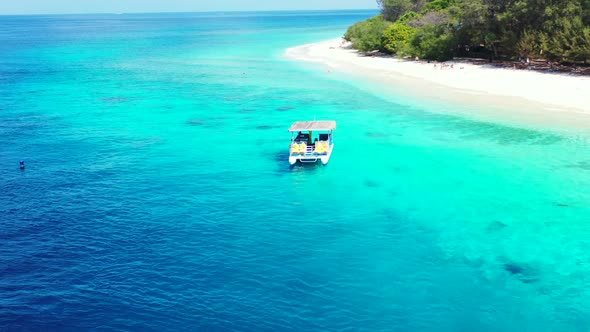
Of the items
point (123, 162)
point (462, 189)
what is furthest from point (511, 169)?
point (123, 162)

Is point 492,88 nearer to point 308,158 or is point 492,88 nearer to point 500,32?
point 500,32

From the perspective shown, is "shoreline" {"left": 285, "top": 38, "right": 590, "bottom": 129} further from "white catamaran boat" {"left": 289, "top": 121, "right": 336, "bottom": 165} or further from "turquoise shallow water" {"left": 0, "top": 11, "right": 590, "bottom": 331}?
"white catamaran boat" {"left": 289, "top": 121, "right": 336, "bottom": 165}

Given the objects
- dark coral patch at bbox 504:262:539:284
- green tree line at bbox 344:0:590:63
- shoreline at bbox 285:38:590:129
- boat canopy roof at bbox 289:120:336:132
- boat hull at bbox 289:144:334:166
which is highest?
green tree line at bbox 344:0:590:63

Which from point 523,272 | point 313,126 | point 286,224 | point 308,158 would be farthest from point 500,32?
point 523,272

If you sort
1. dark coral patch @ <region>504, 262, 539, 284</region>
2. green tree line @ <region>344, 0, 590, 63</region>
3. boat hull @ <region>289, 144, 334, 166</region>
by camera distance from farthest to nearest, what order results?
green tree line @ <region>344, 0, 590, 63</region> < boat hull @ <region>289, 144, 334, 166</region> < dark coral patch @ <region>504, 262, 539, 284</region>

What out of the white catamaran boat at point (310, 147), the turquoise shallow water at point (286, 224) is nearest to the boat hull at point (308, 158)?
the white catamaran boat at point (310, 147)

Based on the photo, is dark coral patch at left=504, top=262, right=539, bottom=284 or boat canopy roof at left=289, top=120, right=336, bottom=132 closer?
dark coral patch at left=504, top=262, right=539, bottom=284

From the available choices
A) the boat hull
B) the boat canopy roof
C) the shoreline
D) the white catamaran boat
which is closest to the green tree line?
the shoreline
